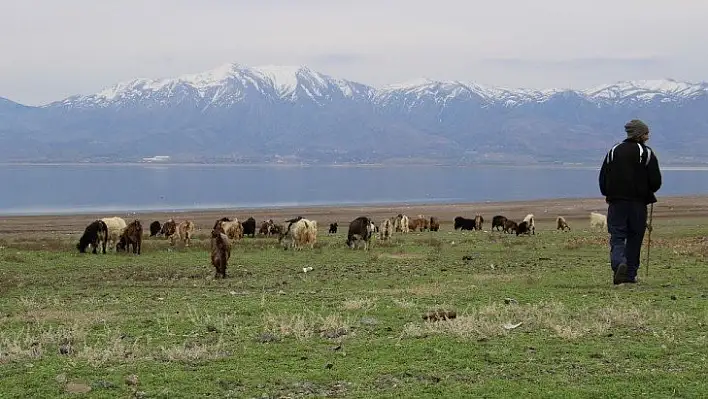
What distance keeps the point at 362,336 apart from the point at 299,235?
64.5 feet

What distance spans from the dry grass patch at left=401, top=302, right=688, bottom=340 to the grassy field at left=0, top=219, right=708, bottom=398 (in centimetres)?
3

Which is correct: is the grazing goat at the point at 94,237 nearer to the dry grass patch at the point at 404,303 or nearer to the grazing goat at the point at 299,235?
the grazing goat at the point at 299,235

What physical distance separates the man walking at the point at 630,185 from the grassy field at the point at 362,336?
97 cm

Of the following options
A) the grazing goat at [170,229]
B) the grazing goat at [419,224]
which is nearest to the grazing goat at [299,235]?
the grazing goat at [170,229]

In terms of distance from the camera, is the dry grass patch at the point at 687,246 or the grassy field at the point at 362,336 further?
the dry grass patch at the point at 687,246

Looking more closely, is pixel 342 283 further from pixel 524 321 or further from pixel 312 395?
pixel 312 395

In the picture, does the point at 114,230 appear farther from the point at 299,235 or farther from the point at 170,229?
the point at 299,235

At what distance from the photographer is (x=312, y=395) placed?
7844 millimetres

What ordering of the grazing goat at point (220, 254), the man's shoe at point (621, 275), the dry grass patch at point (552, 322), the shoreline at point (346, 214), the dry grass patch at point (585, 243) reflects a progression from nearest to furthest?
1. the dry grass patch at point (552, 322)
2. the man's shoe at point (621, 275)
3. the grazing goat at point (220, 254)
4. the dry grass patch at point (585, 243)
5. the shoreline at point (346, 214)

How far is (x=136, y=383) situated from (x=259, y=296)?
7.25m

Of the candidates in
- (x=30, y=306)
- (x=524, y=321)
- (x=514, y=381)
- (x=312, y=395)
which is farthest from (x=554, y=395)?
(x=30, y=306)

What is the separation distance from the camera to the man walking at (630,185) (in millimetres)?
14195

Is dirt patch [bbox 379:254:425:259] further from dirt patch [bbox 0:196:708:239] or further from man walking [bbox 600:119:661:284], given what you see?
dirt patch [bbox 0:196:708:239]

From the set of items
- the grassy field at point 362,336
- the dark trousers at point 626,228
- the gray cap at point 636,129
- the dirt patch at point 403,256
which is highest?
the gray cap at point 636,129
